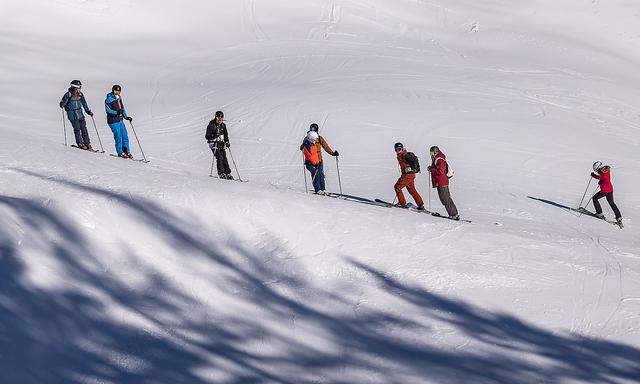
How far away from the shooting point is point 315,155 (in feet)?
55.9

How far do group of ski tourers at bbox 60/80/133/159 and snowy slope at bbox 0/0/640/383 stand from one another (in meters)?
0.69

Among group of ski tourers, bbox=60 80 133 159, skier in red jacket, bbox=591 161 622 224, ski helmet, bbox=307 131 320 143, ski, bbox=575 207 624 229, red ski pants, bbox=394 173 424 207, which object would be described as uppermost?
group of ski tourers, bbox=60 80 133 159

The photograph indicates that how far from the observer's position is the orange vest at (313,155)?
17000 mm

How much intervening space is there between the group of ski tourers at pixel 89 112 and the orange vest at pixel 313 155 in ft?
12.5

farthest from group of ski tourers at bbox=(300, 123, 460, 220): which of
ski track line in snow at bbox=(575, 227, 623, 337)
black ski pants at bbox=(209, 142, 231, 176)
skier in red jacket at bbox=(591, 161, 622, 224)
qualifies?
skier in red jacket at bbox=(591, 161, 622, 224)

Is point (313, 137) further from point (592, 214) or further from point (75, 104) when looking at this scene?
point (592, 214)

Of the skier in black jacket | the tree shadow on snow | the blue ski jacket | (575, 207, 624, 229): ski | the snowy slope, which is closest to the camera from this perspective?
the tree shadow on snow

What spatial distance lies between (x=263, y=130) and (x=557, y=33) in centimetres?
2118

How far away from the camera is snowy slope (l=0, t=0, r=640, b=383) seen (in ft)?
32.9

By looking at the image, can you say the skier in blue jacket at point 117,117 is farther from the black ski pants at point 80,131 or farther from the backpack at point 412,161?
the backpack at point 412,161

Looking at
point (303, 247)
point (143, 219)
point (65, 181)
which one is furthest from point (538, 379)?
point (65, 181)

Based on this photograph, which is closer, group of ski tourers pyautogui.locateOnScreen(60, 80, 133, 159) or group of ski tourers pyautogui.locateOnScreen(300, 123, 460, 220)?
group of ski tourers pyautogui.locateOnScreen(300, 123, 460, 220)

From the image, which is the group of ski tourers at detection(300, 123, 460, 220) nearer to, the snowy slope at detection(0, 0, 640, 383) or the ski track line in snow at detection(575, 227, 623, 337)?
the snowy slope at detection(0, 0, 640, 383)

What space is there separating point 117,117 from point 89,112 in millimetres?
578
